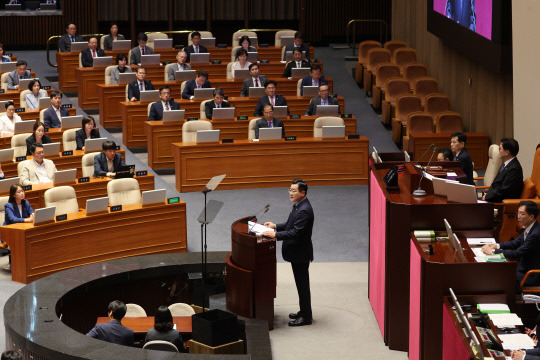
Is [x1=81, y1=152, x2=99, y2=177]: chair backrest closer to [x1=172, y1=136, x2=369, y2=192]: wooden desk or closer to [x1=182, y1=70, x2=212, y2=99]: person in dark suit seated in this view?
[x1=172, y1=136, x2=369, y2=192]: wooden desk

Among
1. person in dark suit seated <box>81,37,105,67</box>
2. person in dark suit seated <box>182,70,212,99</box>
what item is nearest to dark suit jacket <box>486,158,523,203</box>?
person in dark suit seated <box>182,70,212,99</box>

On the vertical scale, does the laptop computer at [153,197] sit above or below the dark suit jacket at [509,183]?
below

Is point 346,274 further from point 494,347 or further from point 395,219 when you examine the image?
point 494,347

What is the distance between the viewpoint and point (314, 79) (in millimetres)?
16141

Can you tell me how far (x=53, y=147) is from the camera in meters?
12.9

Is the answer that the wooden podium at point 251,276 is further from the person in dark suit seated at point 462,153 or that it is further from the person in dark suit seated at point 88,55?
the person in dark suit seated at point 88,55

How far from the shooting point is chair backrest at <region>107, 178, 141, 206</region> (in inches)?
Result: 461

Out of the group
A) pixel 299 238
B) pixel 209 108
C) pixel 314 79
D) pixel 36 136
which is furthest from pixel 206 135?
pixel 299 238

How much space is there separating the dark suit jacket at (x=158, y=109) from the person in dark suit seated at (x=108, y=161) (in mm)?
2307

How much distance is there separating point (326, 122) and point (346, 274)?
13.4 feet

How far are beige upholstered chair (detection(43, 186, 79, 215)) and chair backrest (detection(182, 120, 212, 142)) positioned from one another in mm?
2812

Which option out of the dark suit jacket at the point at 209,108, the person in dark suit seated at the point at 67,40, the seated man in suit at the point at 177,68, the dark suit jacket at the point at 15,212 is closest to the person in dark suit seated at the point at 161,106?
the dark suit jacket at the point at 209,108

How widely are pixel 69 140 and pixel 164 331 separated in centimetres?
629

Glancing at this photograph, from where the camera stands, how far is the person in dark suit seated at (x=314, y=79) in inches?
629
